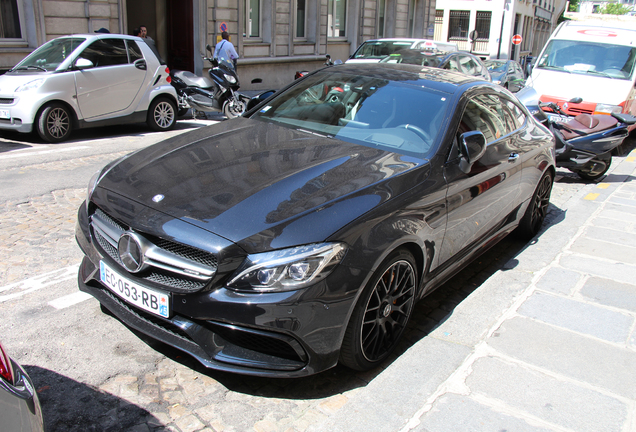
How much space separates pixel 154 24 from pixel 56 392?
16822mm

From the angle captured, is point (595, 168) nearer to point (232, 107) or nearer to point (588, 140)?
point (588, 140)

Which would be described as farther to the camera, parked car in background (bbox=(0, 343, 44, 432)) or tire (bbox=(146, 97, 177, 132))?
tire (bbox=(146, 97, 177, 132))

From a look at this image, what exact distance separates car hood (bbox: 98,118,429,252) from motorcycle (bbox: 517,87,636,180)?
16.9 feet

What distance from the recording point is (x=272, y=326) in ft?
8.36

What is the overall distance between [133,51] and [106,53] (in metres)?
0.54

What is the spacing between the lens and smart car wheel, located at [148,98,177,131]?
33.5 ft

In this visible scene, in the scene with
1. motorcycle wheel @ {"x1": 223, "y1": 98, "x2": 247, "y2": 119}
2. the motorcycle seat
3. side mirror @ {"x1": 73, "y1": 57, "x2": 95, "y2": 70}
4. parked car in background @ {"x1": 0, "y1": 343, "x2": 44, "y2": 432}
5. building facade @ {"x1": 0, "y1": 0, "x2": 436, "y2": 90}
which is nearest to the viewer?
parked car in background @ {"x1": 0, "y1": 343, "x2": 44, "y2": 432}

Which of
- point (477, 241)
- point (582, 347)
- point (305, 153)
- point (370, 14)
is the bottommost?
point (582, 347)

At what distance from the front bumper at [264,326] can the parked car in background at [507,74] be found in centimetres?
1701

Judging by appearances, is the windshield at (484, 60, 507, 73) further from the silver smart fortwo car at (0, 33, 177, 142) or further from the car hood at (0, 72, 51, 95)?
the car hood at (0, 72, 51, 95)

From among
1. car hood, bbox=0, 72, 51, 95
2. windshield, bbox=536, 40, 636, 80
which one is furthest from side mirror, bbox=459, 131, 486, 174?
windshield, bbox=536, 40, 636, 80

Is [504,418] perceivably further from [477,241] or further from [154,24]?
[154,24]

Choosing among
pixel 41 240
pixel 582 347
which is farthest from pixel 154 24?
pixel 582 347

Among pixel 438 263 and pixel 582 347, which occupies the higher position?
pixel 438 263
